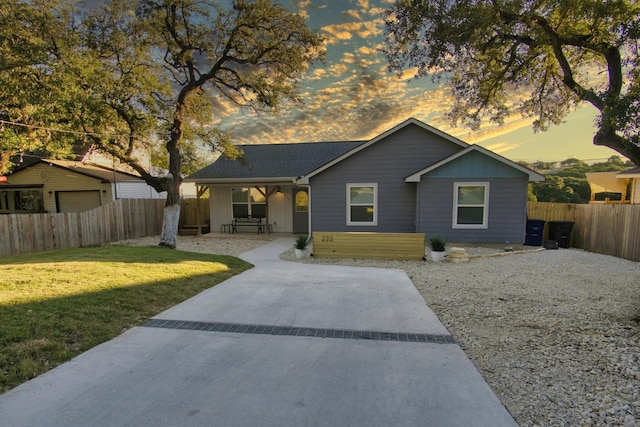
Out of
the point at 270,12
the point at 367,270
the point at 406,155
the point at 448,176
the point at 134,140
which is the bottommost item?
the point at 367,270

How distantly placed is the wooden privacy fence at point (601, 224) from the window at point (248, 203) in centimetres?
1177

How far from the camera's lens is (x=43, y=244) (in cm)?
984

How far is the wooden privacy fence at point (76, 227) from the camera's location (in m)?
9.26

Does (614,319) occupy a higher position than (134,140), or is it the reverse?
(134,140)

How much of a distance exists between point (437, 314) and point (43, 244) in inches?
475

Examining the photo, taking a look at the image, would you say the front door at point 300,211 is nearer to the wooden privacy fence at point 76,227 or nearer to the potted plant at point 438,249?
the wooden privacy fence at point 76,227

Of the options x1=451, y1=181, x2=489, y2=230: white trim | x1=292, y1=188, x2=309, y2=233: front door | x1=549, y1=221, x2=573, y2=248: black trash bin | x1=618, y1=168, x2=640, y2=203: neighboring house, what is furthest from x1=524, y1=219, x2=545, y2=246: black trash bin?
x1=292, y1=188, x2=309, y2=233: front door

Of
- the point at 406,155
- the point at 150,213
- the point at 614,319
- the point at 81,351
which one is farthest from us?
the point at 150,213

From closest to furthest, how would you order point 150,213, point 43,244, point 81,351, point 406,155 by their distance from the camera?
point 81,351, point 43,244, point 406,155, point 150,213

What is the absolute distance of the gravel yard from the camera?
2439 mm

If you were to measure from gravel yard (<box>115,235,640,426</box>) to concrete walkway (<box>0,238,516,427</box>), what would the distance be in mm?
325

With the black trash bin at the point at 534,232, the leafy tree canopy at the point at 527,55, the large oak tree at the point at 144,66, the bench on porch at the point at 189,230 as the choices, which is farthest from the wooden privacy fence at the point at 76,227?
the black trash bin at the point at 534,232

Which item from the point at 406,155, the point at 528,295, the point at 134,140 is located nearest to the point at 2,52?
the point at 134,140

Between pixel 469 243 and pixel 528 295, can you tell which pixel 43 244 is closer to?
pixel 528 295
